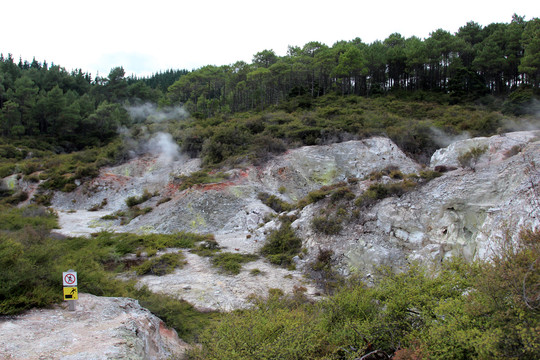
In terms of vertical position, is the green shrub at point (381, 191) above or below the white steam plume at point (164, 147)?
below

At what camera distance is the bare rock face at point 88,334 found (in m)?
4.85

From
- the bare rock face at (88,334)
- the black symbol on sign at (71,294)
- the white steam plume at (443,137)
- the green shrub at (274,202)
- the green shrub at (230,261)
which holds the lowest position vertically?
the green shrub at (230,261)

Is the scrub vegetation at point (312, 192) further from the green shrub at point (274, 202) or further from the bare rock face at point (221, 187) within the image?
the bare rock face at point (221, 187)

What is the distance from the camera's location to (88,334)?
18.1 feet

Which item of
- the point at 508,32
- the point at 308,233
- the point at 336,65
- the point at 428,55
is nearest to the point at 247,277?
the point at 308,233

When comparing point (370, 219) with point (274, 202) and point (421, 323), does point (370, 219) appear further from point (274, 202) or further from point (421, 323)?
point (274, 202)

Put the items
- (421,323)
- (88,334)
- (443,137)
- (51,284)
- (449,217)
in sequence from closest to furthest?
(421,323) < (88,334) < (51,284) < (449,217) < (443,137)

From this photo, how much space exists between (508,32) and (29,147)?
64.6m

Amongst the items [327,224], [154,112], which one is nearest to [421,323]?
[327,224]

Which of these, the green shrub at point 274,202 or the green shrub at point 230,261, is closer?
the green shrub at point 230,261

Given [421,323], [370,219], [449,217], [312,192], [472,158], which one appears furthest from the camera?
[312,192]

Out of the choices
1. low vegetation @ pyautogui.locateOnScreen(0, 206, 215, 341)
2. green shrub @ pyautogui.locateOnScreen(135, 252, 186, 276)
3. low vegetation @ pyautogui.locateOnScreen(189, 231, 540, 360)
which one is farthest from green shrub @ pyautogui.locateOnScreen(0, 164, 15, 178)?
low vegetation @ pyautogui.locateOnScreen(189, 231, 540, 360)

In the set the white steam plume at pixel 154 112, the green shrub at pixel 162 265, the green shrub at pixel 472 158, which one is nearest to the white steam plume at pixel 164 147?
the white steam plume at pixel 154 112

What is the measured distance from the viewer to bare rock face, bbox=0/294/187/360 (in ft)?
15.9
